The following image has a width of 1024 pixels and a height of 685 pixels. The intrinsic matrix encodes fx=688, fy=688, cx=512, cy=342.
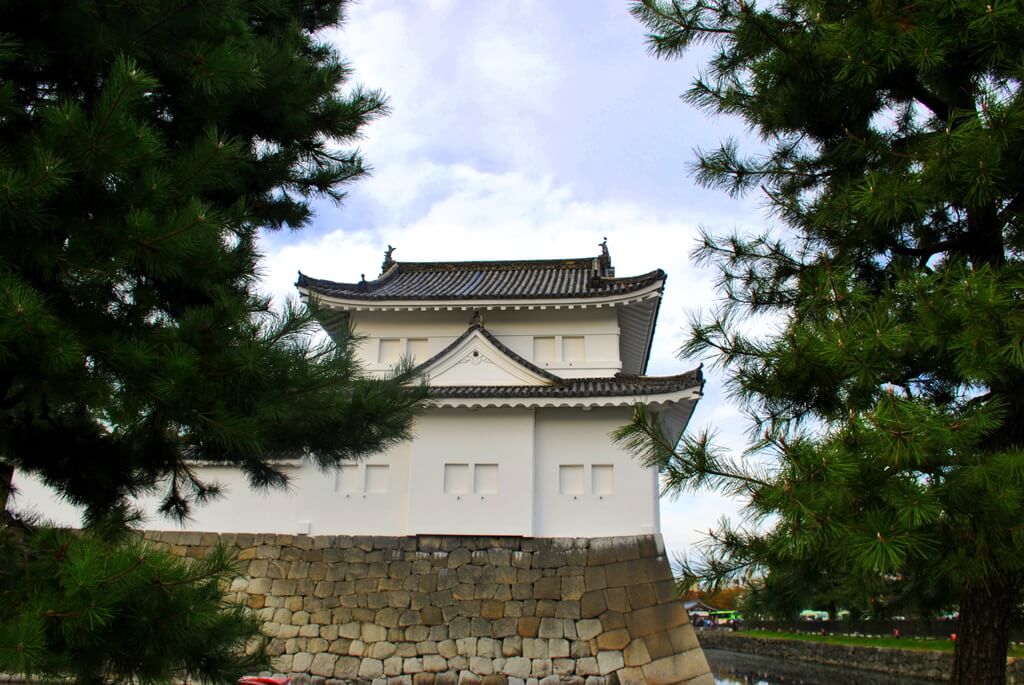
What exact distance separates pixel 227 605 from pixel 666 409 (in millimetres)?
7681

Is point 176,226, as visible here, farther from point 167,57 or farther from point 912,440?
point 912,440

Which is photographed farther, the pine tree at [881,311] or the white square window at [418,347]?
the white square window at [418,347]

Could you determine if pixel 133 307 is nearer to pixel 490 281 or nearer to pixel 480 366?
pixel 480 366

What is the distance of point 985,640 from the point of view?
301 centimetres

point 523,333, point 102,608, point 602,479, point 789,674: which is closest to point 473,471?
point 602,479

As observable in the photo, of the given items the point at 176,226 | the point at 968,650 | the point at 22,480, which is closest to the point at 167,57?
the point at 176,226

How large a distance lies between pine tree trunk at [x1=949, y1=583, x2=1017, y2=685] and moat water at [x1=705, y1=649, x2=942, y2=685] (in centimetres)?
1248

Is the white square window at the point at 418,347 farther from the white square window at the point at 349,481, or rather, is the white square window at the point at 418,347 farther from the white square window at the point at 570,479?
the white square window at the point at 570,479

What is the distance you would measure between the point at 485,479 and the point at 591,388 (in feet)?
6.43

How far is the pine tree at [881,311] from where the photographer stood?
2.38m

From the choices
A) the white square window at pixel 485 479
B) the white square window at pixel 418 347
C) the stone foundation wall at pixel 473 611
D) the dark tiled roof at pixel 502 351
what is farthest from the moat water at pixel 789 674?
the white square window at pixel 418 347

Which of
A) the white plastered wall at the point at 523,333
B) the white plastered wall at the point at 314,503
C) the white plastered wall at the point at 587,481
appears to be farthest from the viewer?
the white plastered wall at the point at 523,333

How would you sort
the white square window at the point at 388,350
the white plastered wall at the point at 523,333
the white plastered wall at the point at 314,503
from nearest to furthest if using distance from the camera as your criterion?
the white plastered wall at the point at 314,503 < the white plastered wall at the point at 523,333 < the white square window at the point at 388,350

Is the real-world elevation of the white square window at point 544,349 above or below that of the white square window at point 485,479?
above
